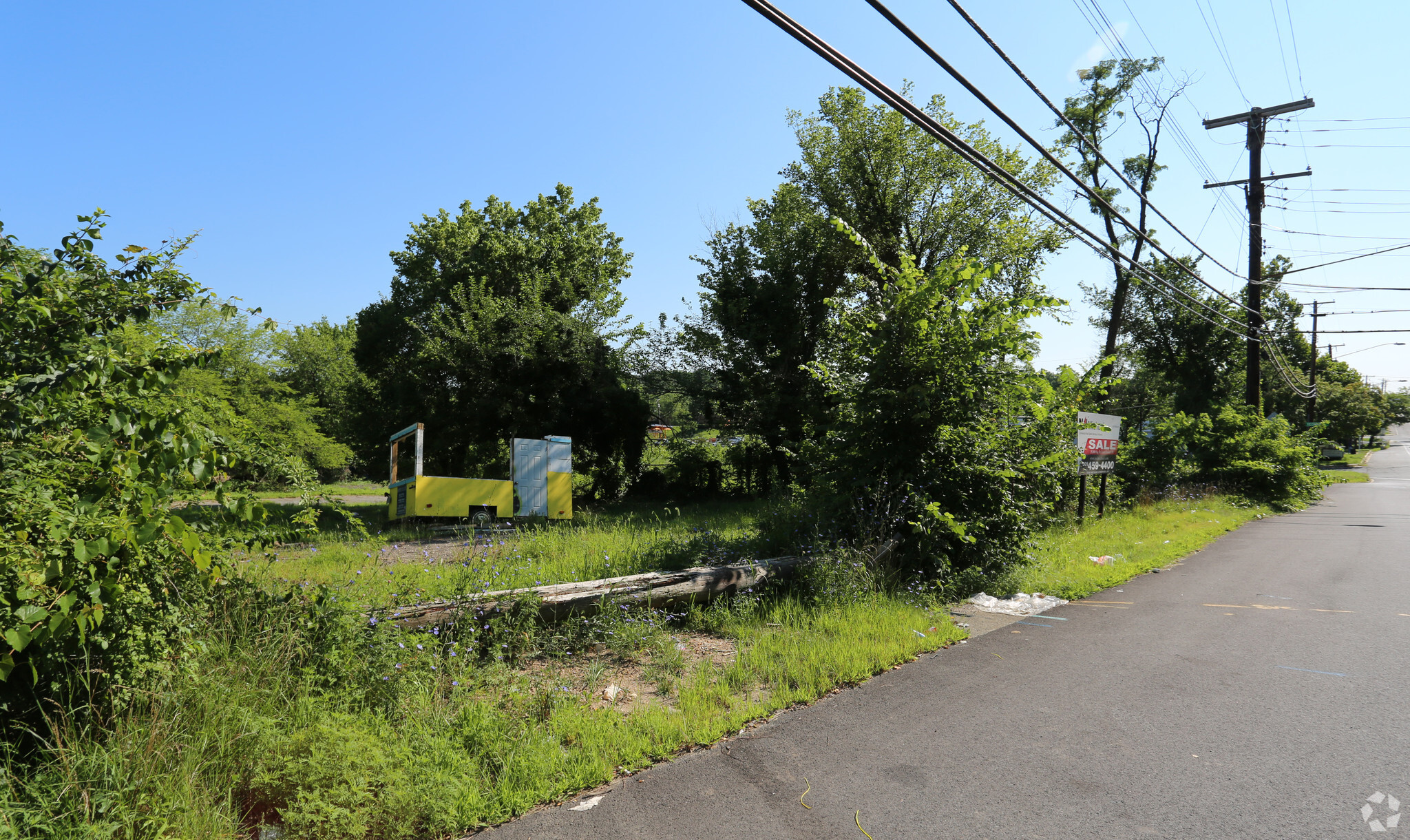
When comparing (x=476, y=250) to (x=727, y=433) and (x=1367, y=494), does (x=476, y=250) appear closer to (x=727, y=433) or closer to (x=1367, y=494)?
(x=727, y=433)

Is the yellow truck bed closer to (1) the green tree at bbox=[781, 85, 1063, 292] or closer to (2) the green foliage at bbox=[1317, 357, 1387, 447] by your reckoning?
(1) the green tree at bbox=[781, 85, 1063, 292]

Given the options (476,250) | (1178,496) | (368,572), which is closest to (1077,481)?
(1178,496)

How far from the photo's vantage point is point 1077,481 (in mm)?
15344

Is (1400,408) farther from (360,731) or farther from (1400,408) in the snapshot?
(360,731)

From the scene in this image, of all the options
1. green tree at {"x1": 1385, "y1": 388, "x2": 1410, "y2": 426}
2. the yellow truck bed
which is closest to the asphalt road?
the yellow truck bed

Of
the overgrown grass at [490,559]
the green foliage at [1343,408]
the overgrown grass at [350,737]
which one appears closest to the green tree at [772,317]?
the overgrown grass at [490,559]

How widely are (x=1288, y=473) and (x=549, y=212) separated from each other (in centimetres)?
2576

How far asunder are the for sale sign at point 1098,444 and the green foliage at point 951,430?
4.33 metres

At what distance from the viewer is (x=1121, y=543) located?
12.1 metres

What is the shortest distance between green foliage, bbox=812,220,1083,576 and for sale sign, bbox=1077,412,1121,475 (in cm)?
433

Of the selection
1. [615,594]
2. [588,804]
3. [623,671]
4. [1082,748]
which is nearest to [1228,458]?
[1082,748]

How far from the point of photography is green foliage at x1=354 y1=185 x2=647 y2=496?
19750 millimetres

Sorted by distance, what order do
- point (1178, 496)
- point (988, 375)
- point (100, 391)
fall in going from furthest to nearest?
1. point (1178, 496)
2. point (988, 375)
3. point (100, 391)

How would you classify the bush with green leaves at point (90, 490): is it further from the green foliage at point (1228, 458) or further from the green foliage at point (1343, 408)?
the green foliage at point (1343, 408)
